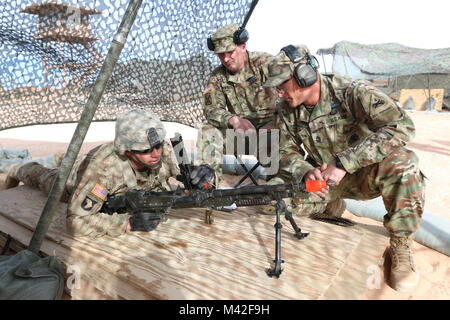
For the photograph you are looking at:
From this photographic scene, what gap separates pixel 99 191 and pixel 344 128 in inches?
93.8

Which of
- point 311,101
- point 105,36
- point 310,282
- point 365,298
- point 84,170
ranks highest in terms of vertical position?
point 105,36

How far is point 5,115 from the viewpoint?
5.96 metres

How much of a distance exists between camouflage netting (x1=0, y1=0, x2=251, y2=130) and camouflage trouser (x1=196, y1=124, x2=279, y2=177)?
7.36 ft

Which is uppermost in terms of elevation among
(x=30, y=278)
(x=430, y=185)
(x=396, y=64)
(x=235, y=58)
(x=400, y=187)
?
(x=396, y=64)

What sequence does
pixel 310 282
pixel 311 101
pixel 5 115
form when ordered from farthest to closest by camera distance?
pixel 5 115, pixel 311 101, pixel 310 282

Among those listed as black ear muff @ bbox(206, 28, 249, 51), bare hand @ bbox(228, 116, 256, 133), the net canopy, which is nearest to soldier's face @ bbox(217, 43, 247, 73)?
black ear muff @ bbox(206, 28, 249, 51)

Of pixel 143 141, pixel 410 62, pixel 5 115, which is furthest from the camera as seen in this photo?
pixel 410 62

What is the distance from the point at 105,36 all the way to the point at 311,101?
392cm

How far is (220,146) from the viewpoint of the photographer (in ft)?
13.0

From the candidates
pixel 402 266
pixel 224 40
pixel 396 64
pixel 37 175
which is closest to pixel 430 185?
pixel 402 266

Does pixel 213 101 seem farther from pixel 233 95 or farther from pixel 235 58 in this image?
pixel 235 58

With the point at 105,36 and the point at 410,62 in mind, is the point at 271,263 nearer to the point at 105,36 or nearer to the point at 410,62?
the point at 105,36

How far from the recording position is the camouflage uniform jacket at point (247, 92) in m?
4.24
